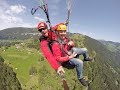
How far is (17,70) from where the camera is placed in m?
180

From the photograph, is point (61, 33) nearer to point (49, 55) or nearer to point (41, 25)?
point (41, 25)

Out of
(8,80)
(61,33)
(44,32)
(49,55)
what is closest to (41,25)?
(44,32)

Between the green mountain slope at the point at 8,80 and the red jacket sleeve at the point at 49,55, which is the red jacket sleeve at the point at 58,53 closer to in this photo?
the red jacket sleeve at the point at 49,55

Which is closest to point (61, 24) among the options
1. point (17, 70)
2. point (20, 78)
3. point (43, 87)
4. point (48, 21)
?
point (48, 21)

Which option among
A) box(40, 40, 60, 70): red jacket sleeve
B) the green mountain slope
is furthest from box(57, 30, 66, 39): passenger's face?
the green mountain slope

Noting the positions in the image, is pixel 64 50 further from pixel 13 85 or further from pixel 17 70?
pixel 17 70

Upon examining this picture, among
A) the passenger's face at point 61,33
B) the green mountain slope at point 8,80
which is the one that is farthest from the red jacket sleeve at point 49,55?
the green mountain slope at point 8,80

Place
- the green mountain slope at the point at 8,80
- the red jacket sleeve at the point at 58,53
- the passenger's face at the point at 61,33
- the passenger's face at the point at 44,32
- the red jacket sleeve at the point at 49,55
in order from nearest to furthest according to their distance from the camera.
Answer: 1. the red jacket sleeve at the point at 49,55
2. the red jacket sleeve at the point at 58,53
3. the passenger's face at the point at 44,32
4. the passenger's face at the point at 61,33
5. the green mountain slope at the point at 8,80

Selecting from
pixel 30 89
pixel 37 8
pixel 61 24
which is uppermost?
pixel 37 8

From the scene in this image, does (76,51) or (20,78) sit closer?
(76,51)

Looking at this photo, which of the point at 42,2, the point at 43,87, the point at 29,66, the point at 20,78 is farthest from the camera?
the point at 29,66

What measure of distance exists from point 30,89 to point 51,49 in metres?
144

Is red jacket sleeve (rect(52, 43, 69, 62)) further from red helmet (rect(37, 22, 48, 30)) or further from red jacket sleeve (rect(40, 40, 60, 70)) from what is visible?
red helmet (rect(37, 22, 48, 30))

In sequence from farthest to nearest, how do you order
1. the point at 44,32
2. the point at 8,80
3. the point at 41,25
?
the point at 8,80 < the point at 44,32 < the point at 41,25
